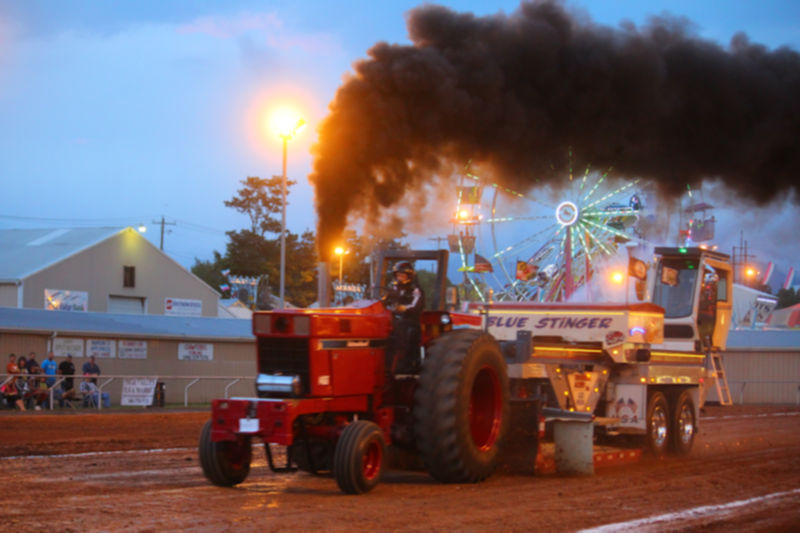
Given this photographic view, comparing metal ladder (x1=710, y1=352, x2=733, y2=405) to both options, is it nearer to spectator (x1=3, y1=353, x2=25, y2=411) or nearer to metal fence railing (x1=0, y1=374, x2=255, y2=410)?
metal fence railing (x1=0, y1=374, x2=255, y2=410)

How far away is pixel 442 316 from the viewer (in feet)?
32.9

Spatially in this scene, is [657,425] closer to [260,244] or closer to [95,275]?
[95,275]

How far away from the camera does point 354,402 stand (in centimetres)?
945

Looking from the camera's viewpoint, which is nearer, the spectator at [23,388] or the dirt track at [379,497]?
the dirt track at [379,497]

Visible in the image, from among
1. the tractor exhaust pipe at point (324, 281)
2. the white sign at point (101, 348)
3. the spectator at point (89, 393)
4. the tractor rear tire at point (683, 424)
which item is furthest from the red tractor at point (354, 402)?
the white sign at point (101, 348)

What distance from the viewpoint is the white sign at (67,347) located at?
2773 cm

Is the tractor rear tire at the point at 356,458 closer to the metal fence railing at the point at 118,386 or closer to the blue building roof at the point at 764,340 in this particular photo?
the metal fence railing at the point at 118,386

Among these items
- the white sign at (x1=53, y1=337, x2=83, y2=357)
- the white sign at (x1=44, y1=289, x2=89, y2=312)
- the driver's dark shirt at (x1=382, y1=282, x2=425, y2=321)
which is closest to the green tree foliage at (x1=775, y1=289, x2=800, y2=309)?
the white sign at (x1=44, y1=289, x2=89, y2=312)

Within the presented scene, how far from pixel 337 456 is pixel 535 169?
10475mm

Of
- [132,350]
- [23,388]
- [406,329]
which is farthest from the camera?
[132,350]

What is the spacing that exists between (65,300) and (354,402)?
29.2 meters

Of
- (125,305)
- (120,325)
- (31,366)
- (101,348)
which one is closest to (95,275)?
(125,305)

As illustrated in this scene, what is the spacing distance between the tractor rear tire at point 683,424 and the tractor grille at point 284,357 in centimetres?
731

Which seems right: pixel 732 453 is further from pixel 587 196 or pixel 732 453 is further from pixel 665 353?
pixel 587 196
